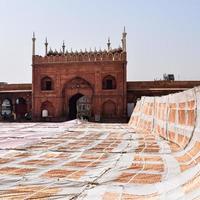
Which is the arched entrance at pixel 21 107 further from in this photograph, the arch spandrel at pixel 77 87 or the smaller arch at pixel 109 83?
the smaller arch at pixel 109 83

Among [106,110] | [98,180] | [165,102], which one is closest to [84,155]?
[98,180]

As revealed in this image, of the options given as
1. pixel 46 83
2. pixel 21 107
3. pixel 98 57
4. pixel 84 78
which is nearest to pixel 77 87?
pixel 84 78

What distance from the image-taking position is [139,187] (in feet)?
14.4

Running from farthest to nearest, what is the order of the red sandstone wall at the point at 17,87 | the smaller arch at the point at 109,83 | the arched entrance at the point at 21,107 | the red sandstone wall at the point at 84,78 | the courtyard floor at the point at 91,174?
the arched entrance at the point at 21,107
the red sandstone wall at the point at 17,87
the smaller arch at the point at 109,83
the red sandstone wall at the point at 84,78
the courtyard floor at the point at 91,174

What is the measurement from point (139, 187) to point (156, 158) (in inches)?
97.6

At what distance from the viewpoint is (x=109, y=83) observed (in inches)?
1035

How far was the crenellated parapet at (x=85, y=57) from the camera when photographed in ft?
84.6

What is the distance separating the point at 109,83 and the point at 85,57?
2.76m

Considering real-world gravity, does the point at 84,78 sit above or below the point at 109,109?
above

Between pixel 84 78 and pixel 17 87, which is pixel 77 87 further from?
pixel 17 87

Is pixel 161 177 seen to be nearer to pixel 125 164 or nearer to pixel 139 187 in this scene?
pixel 139 187

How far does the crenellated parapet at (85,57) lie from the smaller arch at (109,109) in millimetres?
3368

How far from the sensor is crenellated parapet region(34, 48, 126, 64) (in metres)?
25.8

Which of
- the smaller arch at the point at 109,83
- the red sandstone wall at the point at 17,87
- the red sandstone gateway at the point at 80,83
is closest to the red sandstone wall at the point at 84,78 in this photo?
the red sandstone gateway at the point at 80,83
